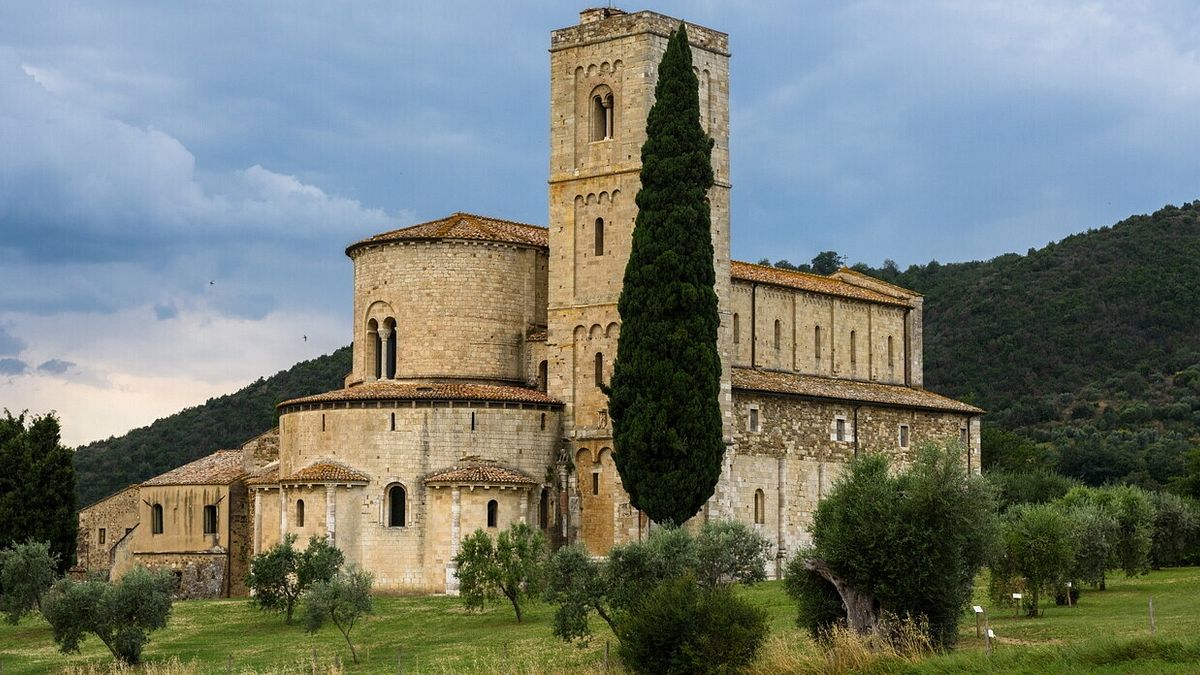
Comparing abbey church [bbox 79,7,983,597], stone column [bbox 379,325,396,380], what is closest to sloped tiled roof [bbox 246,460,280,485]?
abbey church [bbox 79,7,983,597]

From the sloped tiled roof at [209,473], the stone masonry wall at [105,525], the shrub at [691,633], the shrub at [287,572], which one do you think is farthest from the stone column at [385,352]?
the shrub at [691,633]

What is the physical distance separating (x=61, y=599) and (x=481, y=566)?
31.7 feet

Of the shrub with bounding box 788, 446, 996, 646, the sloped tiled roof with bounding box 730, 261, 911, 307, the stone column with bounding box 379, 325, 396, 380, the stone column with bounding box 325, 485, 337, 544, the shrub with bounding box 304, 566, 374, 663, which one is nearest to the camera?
the shrub with bounding box 788, 446, 996, 646

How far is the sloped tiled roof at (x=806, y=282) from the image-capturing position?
2312 inches

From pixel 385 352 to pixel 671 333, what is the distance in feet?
36.7

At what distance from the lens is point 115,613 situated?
40.3m

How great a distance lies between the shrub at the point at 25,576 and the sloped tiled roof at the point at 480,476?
9.94 m

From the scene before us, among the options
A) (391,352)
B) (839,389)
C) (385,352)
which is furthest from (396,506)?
(839,389)

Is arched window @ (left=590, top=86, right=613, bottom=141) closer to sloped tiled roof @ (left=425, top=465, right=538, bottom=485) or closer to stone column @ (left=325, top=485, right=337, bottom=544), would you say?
sloped tiled roof @ (left=425, top=465, right=538, bottom=485)

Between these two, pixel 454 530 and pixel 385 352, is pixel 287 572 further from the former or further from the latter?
pixel 385 352

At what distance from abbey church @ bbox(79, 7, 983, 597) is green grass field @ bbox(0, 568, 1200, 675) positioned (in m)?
3.03

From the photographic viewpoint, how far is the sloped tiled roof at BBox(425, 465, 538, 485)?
50219 millimetres

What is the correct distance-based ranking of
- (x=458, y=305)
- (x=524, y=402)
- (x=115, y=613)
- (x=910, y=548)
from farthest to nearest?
(x=458, y=305) < (x=524, y=402) < (x=115, y=613) < (x=910, y=548)

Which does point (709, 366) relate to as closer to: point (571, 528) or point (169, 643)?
point (571, 528)
